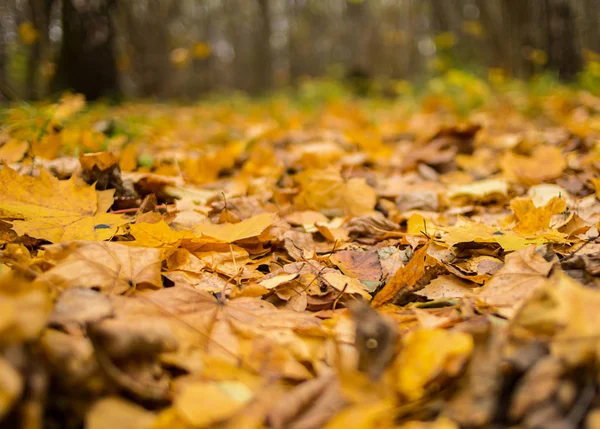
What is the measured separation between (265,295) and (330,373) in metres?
0.33

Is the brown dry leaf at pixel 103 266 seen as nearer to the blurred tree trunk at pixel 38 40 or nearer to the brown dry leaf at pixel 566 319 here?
the brown dry leaf at pixel 566 319

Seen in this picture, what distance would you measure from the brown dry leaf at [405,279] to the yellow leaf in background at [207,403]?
1.36 ft

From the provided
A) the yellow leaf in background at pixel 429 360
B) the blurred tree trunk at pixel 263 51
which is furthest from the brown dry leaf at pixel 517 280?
the blurred tree trunk at pixel 263 51

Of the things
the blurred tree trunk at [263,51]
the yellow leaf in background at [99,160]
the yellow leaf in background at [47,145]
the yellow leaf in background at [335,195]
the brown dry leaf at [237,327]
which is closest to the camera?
the brown dry leaf at [237,327]

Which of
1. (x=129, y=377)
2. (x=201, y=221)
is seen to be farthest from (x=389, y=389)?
(x=201, y=221)

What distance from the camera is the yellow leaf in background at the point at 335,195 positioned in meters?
1.49

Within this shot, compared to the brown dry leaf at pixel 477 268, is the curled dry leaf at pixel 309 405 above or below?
above

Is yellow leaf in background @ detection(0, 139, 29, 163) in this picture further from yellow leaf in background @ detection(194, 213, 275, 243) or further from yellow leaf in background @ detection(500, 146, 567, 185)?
yellow leaf in background @ detection(500, 146, 567, 185)

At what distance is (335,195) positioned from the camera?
1506 millimetres

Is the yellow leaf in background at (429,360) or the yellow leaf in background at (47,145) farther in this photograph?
the yellow leaf in background at (47,145)

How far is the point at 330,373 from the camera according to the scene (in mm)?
672

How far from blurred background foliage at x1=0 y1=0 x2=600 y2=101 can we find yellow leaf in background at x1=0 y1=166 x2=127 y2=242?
3.24ft

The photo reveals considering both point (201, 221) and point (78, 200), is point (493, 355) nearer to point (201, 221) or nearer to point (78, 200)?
point (201, 221)

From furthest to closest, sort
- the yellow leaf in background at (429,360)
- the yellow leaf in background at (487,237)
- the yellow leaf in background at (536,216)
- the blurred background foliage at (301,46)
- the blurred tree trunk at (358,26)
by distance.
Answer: the blurred tree trunk at (358,26) → the blurred background foliage at (301,46) → the yellow leaf in background at (536,216) → the yellow leaf in background at (487,237) → the yellow leaf in background at (429,360)
